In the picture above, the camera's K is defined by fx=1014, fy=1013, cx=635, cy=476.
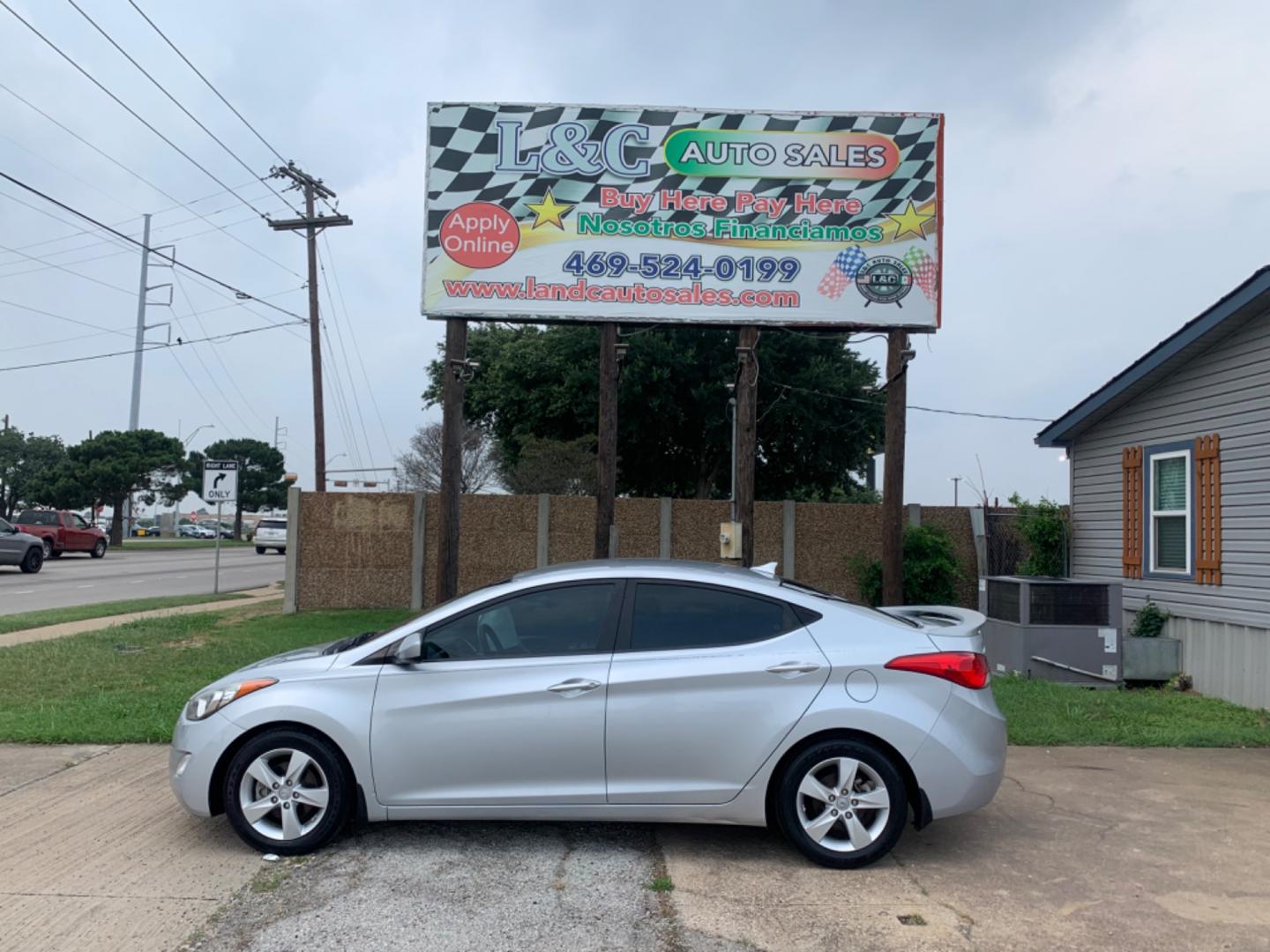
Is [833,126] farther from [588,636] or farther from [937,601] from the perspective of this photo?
[588,636]

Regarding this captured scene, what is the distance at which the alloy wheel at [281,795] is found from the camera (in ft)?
16.6

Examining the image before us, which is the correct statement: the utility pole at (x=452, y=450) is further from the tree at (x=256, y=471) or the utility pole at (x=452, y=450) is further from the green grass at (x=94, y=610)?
the tree at (x=256, y=471)

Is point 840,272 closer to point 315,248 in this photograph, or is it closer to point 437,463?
point 315,248

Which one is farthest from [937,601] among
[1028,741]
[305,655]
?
[305,655]

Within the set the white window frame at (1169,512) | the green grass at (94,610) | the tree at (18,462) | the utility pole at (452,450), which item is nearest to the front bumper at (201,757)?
the utility pole at (452,450)

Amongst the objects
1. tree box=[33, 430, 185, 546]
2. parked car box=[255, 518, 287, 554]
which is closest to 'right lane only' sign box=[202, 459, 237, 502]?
parked car box=[255, 518, 287, 554]

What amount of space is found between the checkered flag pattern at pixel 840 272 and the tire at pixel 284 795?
8.26 metres

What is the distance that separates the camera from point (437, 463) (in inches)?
2000

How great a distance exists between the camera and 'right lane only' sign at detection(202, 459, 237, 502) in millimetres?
20109

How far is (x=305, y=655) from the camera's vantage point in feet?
18.0

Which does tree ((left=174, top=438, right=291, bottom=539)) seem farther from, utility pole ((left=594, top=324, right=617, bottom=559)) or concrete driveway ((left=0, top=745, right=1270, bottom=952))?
concrete driveway ((left=0, top=745, right=1270, bottom=952))

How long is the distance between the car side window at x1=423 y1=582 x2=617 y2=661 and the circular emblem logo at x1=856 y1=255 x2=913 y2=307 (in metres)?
7.36

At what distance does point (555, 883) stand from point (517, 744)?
2.20ft

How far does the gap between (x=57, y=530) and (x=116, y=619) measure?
23.4 meters
